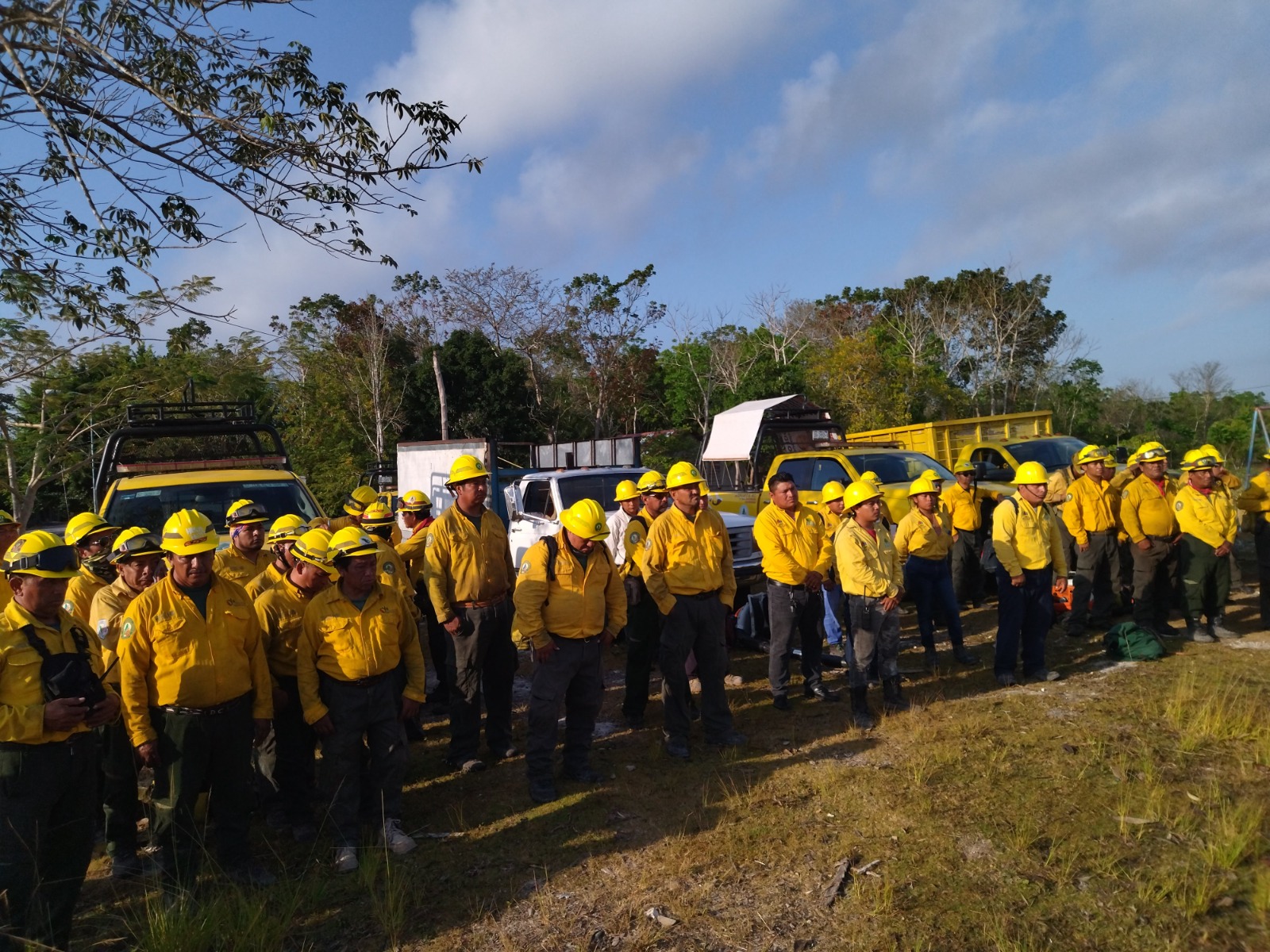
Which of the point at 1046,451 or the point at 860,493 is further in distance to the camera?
the point at 1046,451

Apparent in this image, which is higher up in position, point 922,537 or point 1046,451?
point 1046,451

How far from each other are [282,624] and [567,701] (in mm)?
1796

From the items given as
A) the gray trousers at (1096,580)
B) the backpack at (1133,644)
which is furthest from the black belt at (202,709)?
the gray trousers at (1096,580)

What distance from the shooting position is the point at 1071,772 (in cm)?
491

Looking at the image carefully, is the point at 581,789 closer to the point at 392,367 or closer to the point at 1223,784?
the point at 1223,784

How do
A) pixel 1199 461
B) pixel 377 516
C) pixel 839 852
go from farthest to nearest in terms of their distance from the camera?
pixel 1199 461
pixel 377 516
pixel 839 852

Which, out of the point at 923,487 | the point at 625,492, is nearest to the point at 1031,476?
the point at 923,487

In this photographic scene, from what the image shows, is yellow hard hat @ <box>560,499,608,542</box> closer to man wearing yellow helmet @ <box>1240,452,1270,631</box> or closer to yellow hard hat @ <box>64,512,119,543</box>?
yellow hard hat @ <box>64,512,119,543</box>

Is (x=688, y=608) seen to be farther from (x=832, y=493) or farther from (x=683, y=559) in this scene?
(x=832, y=493)

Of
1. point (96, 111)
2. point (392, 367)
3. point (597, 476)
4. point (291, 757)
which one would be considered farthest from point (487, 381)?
point (291, 757)

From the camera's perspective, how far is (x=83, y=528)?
5.36 meters

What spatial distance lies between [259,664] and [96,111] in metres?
4.70

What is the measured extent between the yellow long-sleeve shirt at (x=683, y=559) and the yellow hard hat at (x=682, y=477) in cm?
24

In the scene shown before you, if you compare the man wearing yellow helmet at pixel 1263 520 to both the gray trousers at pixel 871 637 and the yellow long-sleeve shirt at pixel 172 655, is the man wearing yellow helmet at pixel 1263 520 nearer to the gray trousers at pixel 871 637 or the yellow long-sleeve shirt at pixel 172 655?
the gray trousers at pixel 871 637
